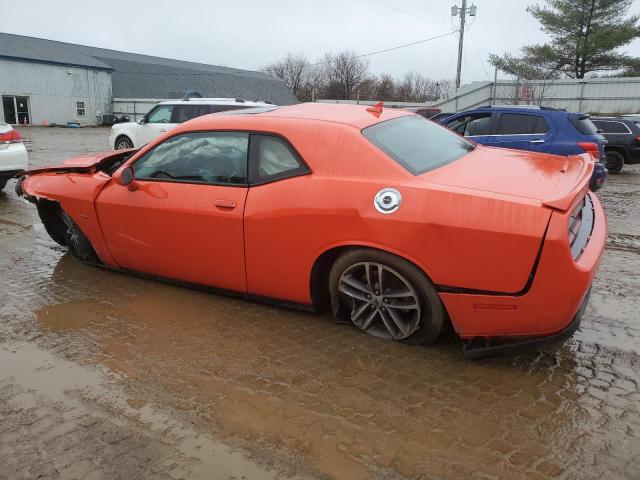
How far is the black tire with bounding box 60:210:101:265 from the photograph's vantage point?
449 cm

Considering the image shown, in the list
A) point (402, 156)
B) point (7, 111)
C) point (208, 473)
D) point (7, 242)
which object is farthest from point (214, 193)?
point (7, 111)

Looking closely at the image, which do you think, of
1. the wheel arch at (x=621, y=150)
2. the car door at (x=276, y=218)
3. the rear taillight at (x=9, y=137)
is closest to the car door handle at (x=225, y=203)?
the car door at (x=276, y=218)

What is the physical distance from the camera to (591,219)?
3.25 meters

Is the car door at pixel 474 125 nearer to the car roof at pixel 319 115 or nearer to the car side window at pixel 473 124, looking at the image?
the car side window at pixel 473 124

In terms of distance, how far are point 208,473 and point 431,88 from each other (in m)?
58.2

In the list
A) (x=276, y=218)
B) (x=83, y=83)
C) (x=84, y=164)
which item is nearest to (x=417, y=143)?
(x=276, y=218)

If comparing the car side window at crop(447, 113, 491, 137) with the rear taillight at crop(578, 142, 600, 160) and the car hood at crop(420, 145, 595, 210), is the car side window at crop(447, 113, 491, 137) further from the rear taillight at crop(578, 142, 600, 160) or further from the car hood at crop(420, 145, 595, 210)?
Answer: the car hood at crop(420, 145, 595, 210)

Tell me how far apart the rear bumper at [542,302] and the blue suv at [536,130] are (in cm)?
621

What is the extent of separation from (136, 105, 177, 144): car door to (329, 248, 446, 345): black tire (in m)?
9.46

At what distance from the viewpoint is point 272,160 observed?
11.4 ft

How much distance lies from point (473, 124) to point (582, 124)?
6.00 ft

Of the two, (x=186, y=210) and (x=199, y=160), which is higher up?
(x=199, y=160)

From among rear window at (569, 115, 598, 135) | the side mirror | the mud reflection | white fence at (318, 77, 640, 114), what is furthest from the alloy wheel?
white fence at (318, 77, 640, 114)

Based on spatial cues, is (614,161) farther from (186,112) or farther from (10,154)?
(10,154)
